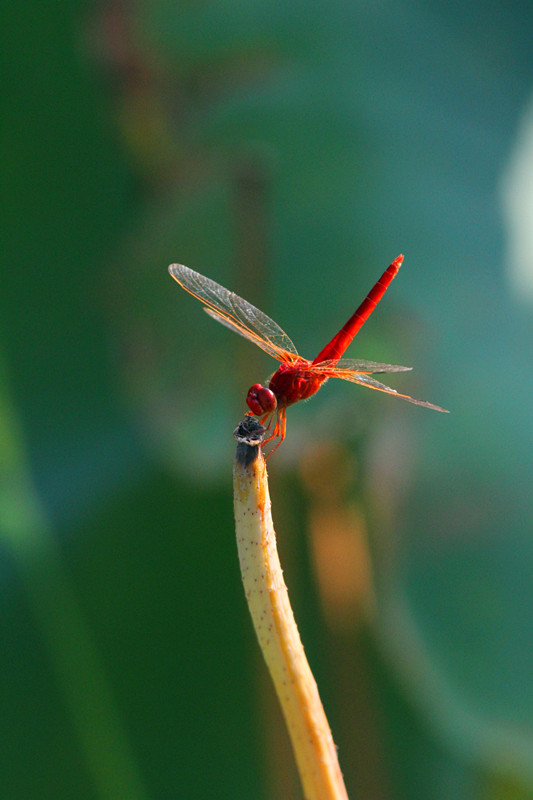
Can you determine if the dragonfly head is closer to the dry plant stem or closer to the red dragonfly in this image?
the red dragonfly

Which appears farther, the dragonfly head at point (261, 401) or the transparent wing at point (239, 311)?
the transparent wing at point (239, 311)

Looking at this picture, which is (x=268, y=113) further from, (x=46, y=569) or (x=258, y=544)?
(x=258, y=544)

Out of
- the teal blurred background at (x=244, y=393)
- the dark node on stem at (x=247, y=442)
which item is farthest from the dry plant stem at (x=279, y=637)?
the teal blurred background at (x=244, y=393)

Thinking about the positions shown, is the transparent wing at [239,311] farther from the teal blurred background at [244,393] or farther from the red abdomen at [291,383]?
the teal blurred background at [244,393]

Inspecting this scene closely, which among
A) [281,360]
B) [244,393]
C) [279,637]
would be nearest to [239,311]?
[281,360]

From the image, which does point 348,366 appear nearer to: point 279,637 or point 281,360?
point 281,360

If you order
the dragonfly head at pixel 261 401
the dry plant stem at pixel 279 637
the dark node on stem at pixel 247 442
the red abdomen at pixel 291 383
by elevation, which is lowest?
the dry plant stem at pixel 279 637
